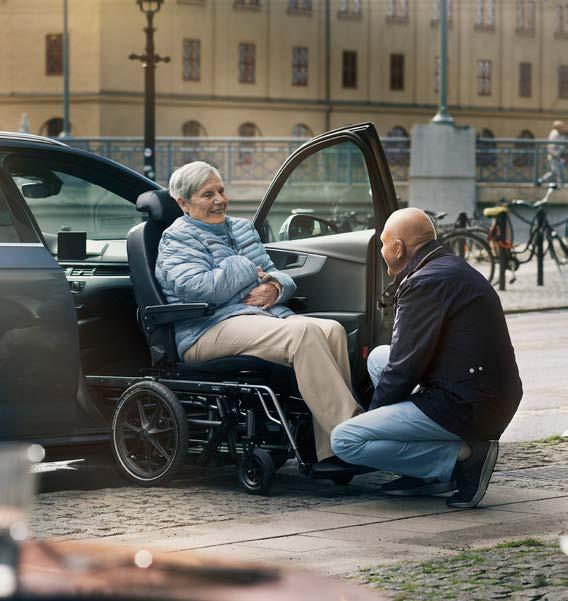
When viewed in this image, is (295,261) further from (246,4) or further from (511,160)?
(246,4)

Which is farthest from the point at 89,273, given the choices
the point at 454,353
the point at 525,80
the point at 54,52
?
the point at 525,80

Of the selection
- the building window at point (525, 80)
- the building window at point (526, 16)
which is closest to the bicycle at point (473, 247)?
the building window at point (525, 80)

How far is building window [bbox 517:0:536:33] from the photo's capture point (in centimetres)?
8450

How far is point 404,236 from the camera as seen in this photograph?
6.71 meters

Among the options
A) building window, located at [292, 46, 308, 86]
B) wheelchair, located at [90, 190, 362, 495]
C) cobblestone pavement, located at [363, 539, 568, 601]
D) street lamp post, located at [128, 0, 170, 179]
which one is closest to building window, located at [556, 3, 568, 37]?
building window, located at [292, 46, 308, 86]

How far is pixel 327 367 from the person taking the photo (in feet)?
22.4

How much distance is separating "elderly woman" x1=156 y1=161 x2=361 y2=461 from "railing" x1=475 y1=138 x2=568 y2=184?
26872 mm

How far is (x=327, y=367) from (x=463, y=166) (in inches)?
1050

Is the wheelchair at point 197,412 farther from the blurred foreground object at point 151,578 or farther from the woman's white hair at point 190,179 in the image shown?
the blurred foreground object at point 151,578

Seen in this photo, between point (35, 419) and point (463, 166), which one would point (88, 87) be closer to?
point (463, 166)

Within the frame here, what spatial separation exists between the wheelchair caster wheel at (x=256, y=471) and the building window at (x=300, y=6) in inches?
2813

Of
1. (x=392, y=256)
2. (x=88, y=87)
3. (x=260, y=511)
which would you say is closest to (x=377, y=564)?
(x=260, y=511)

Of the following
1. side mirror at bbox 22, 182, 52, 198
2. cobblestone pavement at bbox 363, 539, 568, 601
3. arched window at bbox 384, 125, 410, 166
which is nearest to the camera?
cobblestone pavement at bbox 363, 539, 568, 601

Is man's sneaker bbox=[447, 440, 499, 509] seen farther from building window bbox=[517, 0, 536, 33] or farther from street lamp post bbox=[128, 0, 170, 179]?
building window bbox=[517, 0, 536, 33]
